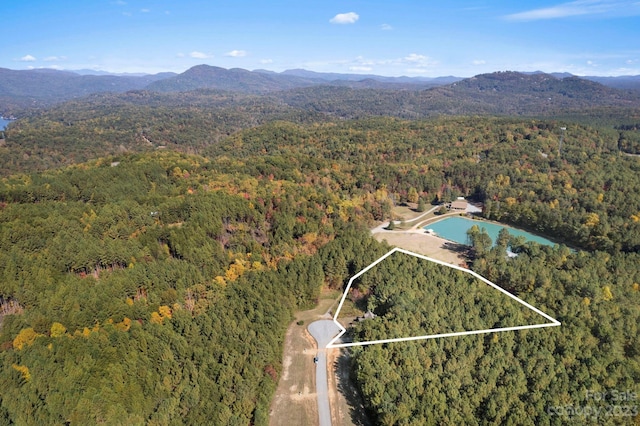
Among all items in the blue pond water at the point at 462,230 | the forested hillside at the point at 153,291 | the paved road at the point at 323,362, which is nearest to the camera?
the forested hillside at the point at 153,291

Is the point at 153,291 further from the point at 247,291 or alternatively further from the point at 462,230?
the point at 462,230

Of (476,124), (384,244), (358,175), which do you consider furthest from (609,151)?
(384,244)

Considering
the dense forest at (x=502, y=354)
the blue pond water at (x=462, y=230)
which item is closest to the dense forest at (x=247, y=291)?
the dense forest at (x=502, y=354)

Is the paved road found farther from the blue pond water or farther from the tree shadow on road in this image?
the blue pond water

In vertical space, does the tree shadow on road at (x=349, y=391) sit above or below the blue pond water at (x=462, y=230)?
below

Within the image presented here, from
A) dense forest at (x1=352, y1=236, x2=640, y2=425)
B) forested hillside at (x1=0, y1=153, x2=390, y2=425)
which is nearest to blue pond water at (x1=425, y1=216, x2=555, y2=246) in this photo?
forested hillside at (x1=0, y1=153, x2=390, y2=425)

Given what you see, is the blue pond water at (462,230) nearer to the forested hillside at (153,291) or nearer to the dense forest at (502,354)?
the forested hillside at (153,291)

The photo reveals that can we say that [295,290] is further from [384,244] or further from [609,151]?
[609,151]
